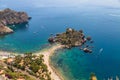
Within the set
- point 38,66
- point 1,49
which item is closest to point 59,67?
point 38,66

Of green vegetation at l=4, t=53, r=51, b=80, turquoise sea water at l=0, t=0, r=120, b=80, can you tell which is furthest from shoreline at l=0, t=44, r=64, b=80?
green vegetation at l=4, t=53, r=51, b=80

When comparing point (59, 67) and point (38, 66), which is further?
point (59, 67)

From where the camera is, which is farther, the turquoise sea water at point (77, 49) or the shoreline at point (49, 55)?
the turquoise sea water at point (77, 49)

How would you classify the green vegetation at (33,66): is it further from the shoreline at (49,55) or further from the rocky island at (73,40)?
the rocky island at (73,40)

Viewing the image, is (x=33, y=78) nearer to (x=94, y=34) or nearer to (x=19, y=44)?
(x=19, y=44)

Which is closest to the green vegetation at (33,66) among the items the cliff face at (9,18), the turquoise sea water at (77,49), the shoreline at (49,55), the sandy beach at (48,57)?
the sandy beach at (48,57)

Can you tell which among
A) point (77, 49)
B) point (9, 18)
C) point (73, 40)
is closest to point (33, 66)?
point (77, 49)

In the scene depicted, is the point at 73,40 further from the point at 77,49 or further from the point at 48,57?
the point at 48,57

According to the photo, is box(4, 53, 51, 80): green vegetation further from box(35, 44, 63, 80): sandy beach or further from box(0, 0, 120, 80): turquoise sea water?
box(0, 0, 120, 80): turquoise sea water
